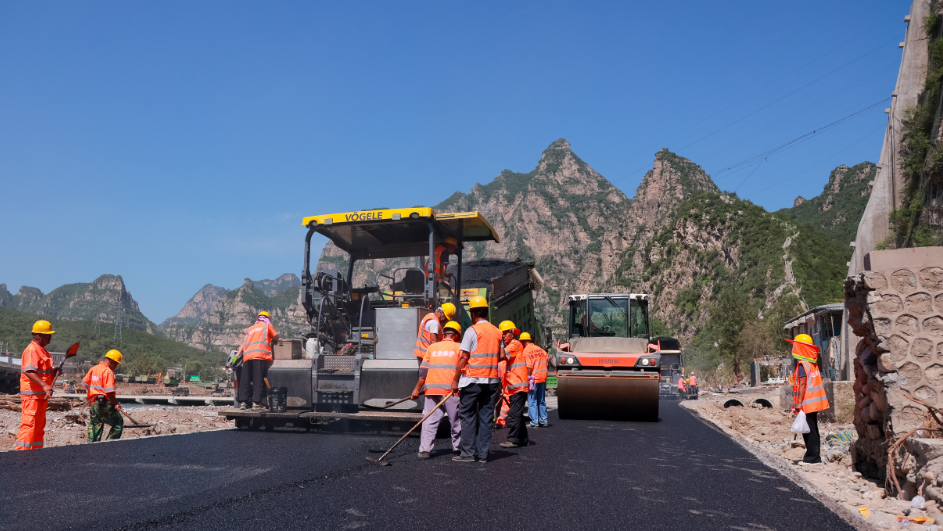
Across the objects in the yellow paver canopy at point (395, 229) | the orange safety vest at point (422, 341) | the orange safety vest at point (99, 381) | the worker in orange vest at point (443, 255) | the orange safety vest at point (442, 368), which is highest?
the yellow paver canopy at point (395, 229)

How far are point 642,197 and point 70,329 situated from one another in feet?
298

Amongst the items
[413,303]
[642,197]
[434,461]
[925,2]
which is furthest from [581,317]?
[642,197]

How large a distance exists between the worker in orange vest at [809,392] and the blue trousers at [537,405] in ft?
13.7

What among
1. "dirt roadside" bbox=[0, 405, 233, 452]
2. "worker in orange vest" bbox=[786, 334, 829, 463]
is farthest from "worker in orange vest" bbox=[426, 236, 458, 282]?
"dirt roadside" bbox=[0, 405, 233, 452]

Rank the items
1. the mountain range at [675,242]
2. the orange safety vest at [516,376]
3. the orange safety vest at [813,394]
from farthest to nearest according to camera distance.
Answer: the mountain range at [675,242] → the orange safety vest at [516,376] → the orange safety vest at [813,394]

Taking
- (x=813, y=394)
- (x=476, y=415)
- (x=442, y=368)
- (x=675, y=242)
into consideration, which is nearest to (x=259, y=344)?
(x=442, y=368)

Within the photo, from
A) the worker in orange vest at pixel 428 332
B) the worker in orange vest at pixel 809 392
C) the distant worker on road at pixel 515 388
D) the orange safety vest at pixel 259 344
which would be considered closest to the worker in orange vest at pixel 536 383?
the distant worker on road at pixel 515 388

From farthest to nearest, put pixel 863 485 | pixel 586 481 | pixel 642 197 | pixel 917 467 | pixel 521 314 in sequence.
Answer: pixel 642 197, pixel 521 314, pixel 863 485, pixel 586 481, pixel 917 467

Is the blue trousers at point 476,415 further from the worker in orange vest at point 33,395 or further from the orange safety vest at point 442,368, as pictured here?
the worker in orange vest at point 33,395

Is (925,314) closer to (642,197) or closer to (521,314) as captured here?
(521,314)

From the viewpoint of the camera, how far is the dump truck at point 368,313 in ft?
25.6

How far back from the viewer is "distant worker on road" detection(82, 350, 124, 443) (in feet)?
25.7

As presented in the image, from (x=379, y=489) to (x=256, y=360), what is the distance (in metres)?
4.19

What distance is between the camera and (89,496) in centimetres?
426
